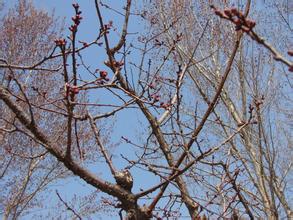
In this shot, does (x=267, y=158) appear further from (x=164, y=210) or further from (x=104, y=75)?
(x=104, y=75)

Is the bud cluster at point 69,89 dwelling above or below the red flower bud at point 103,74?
below

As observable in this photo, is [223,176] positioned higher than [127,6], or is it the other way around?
[127,6]

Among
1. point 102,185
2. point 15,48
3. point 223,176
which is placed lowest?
point 102,185

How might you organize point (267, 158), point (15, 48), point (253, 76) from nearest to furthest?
point (267, 158)
point (253, 76)
point (15, 48)

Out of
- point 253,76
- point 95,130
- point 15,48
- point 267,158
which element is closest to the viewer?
point 95,130

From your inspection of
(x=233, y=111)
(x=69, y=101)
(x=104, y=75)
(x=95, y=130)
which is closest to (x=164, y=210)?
(x=95, y=130)

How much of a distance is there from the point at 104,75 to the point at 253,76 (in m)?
4.59

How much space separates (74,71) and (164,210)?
1.12 m

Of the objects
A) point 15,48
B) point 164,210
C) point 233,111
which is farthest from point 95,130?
point 15,48

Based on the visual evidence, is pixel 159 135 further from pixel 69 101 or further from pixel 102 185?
pixel 69 101

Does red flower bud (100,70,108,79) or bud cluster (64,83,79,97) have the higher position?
red flower bud (100,70,108,79)

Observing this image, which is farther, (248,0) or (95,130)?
(95,130)

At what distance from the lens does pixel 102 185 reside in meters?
1.63

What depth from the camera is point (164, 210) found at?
2.16 meters
